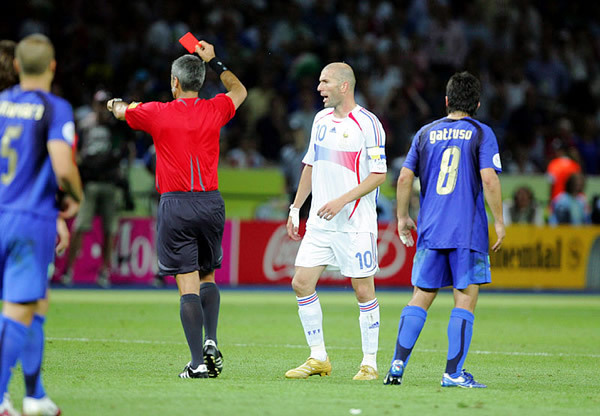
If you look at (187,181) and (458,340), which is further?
(187,181)

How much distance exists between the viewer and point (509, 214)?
2155cm

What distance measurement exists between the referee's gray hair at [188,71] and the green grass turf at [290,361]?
2.37 meters

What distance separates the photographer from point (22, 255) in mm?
6176

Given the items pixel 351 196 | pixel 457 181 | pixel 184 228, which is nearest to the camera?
pixel 457 181

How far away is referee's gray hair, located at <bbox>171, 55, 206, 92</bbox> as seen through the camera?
8.66 m

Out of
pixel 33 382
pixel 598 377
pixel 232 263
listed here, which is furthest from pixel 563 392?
pixel 232 263

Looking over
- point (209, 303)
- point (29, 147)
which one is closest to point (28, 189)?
point (29, 147)

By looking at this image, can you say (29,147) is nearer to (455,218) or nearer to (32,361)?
(32,361)

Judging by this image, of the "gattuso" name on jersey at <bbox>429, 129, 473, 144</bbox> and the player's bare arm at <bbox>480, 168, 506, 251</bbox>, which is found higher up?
the "gattuso" name on jersey at <bbox>429, 129, 473, 144</bbox>

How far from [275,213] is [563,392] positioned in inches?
507

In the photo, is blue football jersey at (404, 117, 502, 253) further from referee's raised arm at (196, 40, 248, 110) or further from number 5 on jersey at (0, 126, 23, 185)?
number 5 on jersey at (0, 126, 23, 185)

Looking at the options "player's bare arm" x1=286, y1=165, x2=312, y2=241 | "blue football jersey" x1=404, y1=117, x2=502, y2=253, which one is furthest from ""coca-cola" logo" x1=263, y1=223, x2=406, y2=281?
"blue football jersey" x1=404, y1=117, x2=502, y2=253

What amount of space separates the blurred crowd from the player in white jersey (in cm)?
1051

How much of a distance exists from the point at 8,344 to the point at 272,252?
540 inches
